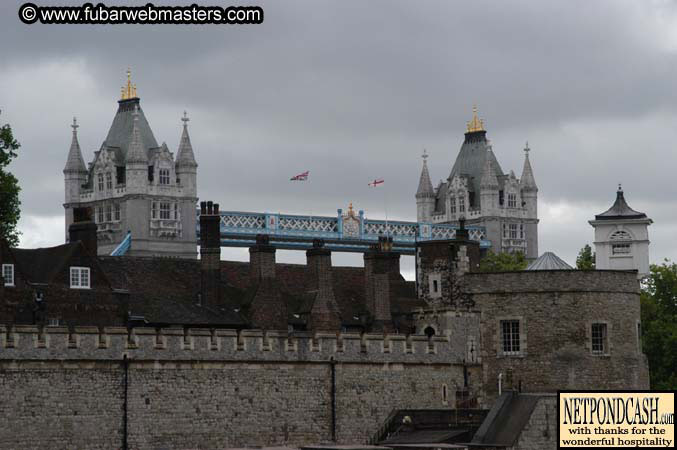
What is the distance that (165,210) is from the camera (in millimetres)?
154500

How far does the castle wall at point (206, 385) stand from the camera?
2506 inches

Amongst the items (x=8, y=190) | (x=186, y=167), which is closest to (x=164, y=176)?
(x=186, y=167)

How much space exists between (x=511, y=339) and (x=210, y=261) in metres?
12.9

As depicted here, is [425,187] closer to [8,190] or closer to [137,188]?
[137,188]

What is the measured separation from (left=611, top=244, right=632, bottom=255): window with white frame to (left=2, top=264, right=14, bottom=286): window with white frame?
90.1 metres

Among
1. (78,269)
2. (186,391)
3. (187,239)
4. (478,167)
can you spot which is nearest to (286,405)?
(186,391)

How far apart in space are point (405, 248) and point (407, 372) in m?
84.1

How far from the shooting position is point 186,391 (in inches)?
2667

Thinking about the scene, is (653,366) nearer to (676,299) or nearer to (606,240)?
(676,299)

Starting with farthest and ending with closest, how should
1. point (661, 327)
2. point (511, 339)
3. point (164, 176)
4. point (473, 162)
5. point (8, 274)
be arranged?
point (473, 162) < point (164, 176) < point (661, 327) < point (511, 339) < point (8, 274)

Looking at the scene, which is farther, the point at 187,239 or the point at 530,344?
the point at 187,239

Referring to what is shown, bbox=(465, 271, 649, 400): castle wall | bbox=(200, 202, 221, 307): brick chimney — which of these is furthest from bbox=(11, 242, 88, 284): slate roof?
bbox=(465, 271, 649, 400): castle wall

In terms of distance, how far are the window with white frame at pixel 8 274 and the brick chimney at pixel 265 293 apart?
1122 centimetres

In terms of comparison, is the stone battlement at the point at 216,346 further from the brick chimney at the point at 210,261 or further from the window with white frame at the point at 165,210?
the window with white frame at the point at 165,210
